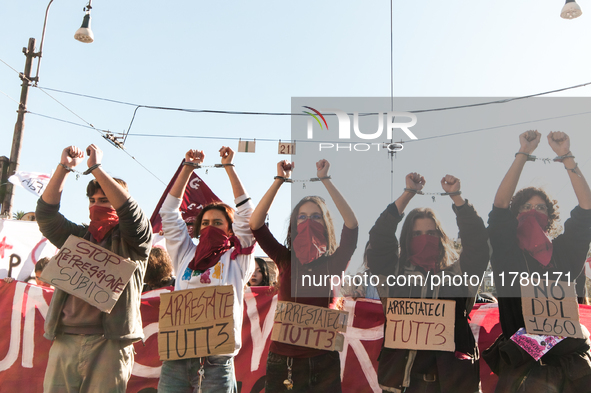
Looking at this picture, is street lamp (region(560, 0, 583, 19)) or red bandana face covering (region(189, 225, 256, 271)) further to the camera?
street lamp (region(560, 0, 583, 19))

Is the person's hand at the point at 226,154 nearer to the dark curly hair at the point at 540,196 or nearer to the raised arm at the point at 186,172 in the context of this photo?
the raised arm at the point at 186,172

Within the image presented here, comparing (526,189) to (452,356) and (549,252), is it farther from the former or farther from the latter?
(452,356)

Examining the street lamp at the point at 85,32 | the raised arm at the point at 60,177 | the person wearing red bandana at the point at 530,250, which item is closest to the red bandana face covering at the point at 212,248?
the raised arm at the point at 60,177

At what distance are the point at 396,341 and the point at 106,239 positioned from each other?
75.1 inches

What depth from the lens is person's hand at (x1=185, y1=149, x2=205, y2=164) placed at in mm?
3432

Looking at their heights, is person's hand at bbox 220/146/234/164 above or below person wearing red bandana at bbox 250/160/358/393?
above

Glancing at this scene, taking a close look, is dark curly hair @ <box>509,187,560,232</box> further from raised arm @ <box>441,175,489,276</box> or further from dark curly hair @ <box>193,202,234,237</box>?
dark curly hair @ <box>193,202,234,237</box>

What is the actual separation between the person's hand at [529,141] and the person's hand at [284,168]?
4.76 ft

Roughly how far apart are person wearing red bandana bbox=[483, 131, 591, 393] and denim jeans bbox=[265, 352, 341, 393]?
94 centimetres

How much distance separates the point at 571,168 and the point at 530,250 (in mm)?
536

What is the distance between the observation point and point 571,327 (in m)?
2.71

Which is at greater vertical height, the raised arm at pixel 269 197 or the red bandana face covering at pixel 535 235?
the raised arm at pixel 269 197

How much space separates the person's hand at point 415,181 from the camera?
3.07 metres

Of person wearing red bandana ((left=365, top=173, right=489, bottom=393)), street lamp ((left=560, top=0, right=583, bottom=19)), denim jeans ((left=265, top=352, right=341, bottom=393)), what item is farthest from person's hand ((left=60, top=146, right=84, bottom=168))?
street lamp ((left=560, top=0, right=583, bottom=19))
